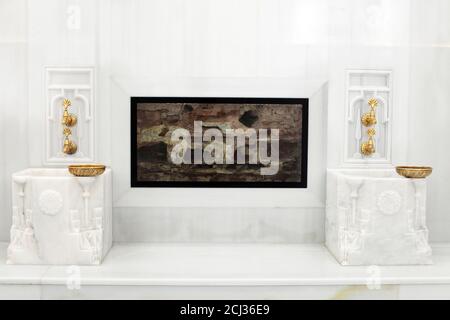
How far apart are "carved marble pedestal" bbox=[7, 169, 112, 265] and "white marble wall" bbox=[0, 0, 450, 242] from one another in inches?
20.6

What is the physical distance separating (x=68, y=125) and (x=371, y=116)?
1.92 meters

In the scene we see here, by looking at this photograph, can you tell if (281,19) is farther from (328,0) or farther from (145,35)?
Result: (145,35)

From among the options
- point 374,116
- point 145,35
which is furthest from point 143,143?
point 374,116

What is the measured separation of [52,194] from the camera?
106 inches

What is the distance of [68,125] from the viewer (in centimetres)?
322

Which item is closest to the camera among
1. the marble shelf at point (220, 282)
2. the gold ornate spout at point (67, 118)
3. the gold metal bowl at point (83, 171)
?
the marble shelf at point (220, 282)

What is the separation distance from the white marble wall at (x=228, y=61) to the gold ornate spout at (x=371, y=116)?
0.50 feet

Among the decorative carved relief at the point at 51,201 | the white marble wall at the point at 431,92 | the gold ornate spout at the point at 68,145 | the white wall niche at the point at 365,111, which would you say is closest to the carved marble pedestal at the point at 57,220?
the decorative carved relief at the point at 51,201

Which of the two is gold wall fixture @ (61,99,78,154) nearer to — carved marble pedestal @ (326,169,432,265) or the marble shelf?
the marble shelf

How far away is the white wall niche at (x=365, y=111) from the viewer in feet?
10.7

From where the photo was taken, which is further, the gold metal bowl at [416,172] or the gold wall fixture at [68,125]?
the gold wall fixture at [68,125]

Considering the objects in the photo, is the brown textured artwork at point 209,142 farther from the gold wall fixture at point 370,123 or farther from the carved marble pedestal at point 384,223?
the carved marble pedestal at point 384,223

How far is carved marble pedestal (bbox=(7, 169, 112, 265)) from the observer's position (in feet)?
8.83
